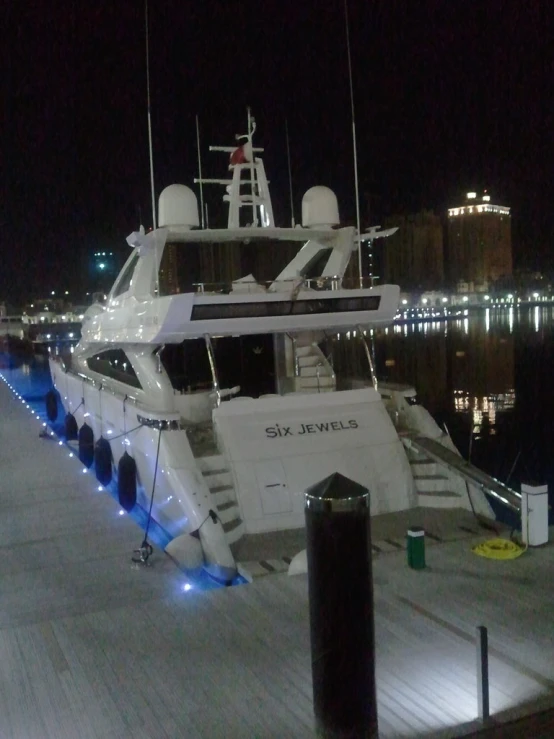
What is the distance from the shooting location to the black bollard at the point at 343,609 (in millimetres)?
3863

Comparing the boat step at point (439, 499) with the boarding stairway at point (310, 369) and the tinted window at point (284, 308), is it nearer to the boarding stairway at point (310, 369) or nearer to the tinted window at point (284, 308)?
the boarding stairway at point (310, 369)

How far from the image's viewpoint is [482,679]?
4270 mm

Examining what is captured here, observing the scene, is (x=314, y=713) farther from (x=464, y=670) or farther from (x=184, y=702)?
(x=464, y=670)

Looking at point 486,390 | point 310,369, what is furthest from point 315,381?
point 486,390

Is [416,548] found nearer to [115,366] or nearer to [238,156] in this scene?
[238,156]

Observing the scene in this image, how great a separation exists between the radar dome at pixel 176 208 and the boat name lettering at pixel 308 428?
9.71 ft

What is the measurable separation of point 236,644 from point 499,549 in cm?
286

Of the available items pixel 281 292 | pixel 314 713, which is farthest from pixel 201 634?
pixel 281 292

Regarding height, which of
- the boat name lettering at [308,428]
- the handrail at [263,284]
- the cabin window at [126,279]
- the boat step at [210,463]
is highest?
the cabin window at [126,279]

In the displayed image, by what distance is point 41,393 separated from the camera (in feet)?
98.4

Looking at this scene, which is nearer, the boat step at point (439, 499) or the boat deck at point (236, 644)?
the boat deck at point (236, 644)

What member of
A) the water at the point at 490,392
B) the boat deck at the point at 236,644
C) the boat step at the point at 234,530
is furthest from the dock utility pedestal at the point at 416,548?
the water at the point at 490,392

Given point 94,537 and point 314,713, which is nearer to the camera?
point 314,713

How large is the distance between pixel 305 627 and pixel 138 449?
437 cm
